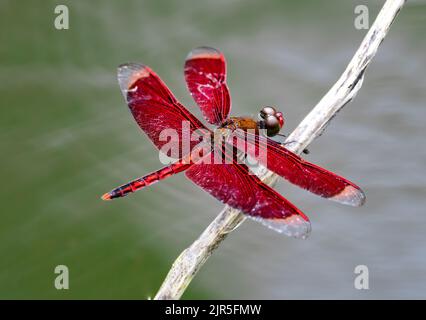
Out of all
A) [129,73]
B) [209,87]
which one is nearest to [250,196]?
[209,87]

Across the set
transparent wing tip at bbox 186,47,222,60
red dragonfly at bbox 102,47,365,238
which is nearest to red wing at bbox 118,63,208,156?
red dragonfly at bbox 102,47,365,238

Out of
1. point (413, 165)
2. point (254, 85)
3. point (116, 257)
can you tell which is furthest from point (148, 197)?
point (413, 165)

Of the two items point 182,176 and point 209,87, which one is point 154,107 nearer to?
point 209,87

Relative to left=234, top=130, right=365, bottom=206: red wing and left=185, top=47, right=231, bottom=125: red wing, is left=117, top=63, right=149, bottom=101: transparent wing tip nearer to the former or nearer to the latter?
left=185, top=47, right=231, bottom=125: red wing

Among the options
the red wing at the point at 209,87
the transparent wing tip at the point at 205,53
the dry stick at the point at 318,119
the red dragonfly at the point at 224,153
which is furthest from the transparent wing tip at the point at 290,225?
the transparent wing tip at the point at 205,53

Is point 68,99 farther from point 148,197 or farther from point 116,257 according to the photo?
point 116,257

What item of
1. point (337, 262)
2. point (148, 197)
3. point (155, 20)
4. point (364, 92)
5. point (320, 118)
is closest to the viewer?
point (320, 118)

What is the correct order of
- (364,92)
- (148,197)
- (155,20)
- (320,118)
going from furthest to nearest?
1. (155,20)
2. (364,92)
3. (148,197)
4. (320,118)
